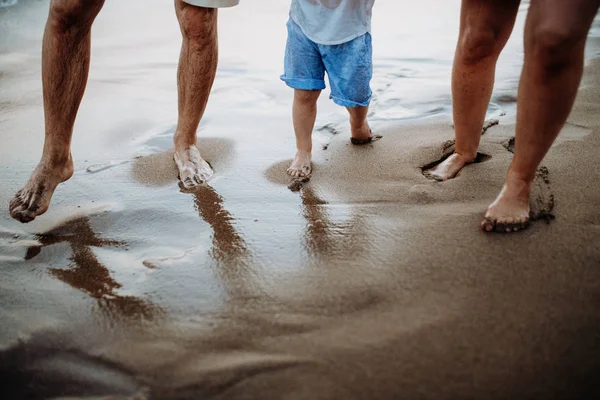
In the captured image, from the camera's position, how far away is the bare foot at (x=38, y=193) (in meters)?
1.90

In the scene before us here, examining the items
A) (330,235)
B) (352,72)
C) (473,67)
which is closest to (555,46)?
(473,67)

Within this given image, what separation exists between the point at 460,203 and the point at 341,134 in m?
1.06

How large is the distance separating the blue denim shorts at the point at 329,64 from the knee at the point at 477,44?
522 millimetres

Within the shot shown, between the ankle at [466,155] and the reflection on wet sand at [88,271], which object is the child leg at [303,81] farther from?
the reflection on wet sand at [88,271]

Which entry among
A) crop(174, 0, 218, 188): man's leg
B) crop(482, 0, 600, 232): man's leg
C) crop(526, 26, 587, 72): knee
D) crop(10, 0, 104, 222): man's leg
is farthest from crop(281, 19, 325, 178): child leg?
crop(526, 26, 587, 72): knee

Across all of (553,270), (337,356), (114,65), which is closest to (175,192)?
(337,356)

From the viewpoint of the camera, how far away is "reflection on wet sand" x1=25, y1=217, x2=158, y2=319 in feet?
4.77

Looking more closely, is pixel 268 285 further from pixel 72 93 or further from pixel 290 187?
pixel 72 93

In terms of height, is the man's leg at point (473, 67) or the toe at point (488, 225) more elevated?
the man's leg at point (473, 67)

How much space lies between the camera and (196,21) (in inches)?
91.1

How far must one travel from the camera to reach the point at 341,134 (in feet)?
9.25

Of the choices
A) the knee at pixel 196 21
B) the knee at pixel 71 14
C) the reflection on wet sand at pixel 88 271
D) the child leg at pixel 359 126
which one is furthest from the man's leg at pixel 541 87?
the knee at pixel 71 14

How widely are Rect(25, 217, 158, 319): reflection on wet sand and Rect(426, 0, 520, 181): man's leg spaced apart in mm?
1310

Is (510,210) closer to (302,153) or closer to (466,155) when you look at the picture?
(466,155)
